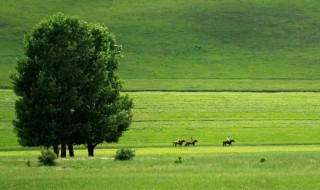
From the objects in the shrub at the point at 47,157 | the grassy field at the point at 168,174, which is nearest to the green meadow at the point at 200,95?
the grassy field at the point at 168,174

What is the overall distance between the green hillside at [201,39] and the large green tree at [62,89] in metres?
47.2

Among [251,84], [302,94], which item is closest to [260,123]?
[302,94]

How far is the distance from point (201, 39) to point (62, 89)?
81989 mm

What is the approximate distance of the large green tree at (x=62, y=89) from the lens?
175ft

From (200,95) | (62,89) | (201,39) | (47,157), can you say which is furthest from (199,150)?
(201,39)

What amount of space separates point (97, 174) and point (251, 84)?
76330 mm

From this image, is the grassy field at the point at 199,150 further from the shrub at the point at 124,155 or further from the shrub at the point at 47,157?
the shrub at the point at 124,155

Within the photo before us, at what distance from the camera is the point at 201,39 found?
440 ft

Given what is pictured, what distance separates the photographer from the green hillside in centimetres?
11256

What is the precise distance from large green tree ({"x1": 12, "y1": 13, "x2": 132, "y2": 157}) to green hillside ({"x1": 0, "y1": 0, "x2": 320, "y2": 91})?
155 feet

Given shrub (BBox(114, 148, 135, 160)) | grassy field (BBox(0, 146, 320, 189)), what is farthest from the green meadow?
shrub (BBox(114, 148, 135, 160))

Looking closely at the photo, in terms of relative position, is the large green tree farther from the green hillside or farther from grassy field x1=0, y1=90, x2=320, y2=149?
the green hillside

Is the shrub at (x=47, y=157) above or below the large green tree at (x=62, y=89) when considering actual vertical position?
below

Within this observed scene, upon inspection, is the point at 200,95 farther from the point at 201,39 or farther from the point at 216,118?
the point at 201,39
